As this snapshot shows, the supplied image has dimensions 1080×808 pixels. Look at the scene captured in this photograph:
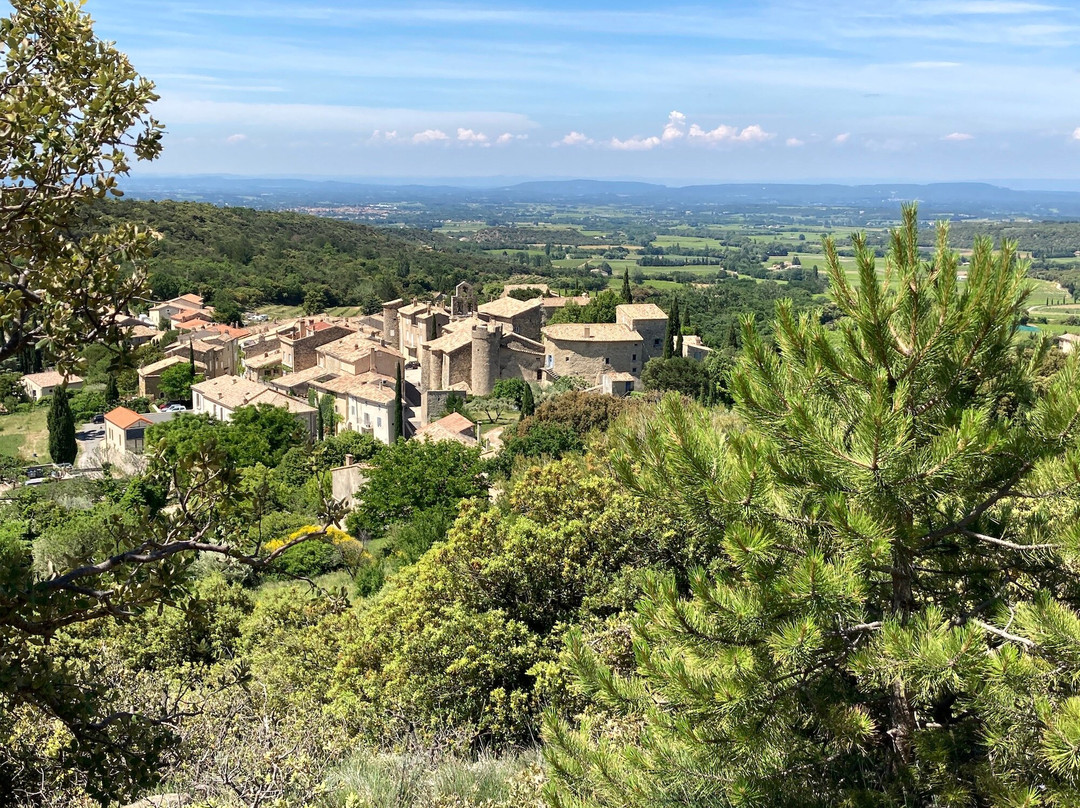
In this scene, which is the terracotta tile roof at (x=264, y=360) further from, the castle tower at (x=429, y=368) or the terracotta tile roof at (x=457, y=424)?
the terracotta tile roof at (x=457, y=424)

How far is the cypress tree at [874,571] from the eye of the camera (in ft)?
13.2

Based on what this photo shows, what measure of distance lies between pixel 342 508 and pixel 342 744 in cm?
457

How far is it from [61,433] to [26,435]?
20.1 ft

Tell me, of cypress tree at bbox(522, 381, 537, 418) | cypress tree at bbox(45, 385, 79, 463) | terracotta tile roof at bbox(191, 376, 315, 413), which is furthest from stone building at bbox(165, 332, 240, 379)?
cypress tree at bbox(522, 381, 537, 418)

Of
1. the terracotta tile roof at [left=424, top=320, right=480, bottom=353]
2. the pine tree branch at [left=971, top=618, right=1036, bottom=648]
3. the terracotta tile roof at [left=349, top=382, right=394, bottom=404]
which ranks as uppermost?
the pine tree branch at [left=971, top=618, right=1036, bottom=648]

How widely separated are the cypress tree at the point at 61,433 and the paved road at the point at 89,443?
51cm

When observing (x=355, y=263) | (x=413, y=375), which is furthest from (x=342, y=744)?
(x=355, y=263)

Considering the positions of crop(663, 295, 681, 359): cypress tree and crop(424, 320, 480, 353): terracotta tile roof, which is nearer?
crop(424, 320, 480, 353): terracotta tile roof

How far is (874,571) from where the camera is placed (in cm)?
464

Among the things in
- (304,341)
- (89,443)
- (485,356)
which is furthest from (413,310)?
(89,443)

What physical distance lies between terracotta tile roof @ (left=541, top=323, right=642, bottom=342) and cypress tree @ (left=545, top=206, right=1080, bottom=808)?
3673 centimetres

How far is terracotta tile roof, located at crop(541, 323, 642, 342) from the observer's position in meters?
41.7

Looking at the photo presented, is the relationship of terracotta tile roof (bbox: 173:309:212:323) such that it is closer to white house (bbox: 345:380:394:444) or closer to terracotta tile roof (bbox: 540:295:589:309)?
terracotta tile roof (bbox: 540:295:589:309)

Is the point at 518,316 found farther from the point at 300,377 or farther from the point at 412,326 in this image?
the point at 300,377
